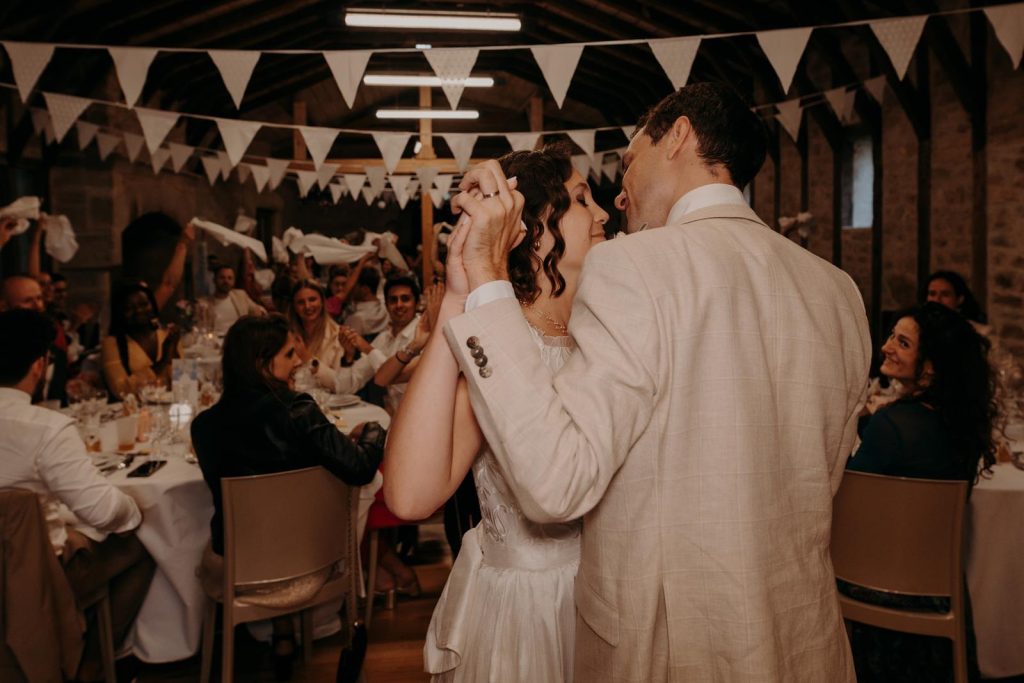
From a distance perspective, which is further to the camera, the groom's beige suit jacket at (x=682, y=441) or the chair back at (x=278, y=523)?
the chair back at (x=278, y=523)

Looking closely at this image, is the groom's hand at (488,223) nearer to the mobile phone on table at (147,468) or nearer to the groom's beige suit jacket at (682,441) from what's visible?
the groom's beige suit jacket at (682,441)

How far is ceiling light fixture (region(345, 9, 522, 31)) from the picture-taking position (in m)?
6.04

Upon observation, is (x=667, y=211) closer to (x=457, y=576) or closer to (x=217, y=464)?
(x=457, y=576)

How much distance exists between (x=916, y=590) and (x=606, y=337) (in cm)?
196

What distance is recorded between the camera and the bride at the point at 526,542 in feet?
4.60

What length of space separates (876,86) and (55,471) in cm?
676

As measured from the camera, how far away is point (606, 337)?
3.18 feet

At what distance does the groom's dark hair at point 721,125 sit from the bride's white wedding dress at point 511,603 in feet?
1.53

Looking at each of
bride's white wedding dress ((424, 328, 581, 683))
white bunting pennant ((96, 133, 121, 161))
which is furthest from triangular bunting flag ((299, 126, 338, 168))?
bride's white wedding dress ((424, 328, 581, 683))

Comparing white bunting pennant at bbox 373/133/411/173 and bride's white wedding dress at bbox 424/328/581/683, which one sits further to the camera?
white bunting pennant at bbox 373/133/411/173

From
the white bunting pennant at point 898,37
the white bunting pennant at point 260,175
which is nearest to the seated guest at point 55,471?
the white bunting pennant at point 898,37

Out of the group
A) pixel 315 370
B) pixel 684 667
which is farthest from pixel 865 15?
pixel 684 667

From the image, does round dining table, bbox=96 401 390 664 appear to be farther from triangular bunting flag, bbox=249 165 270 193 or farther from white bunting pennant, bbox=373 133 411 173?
triangular bunting flag, bbox=249 165 270 193

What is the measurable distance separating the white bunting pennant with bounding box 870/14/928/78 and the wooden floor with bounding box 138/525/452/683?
3585mm
